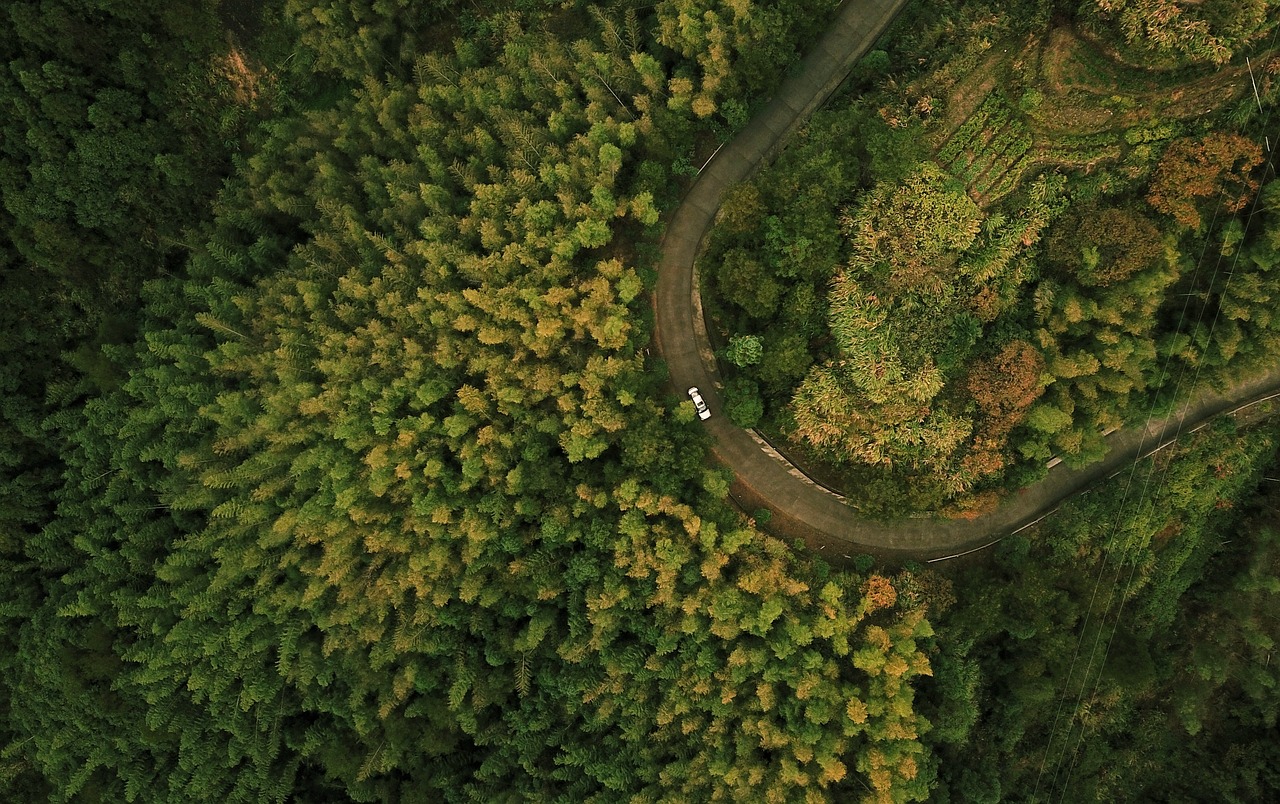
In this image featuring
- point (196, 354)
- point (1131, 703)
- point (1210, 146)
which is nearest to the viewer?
point (1210, 146)

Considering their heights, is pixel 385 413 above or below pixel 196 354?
below

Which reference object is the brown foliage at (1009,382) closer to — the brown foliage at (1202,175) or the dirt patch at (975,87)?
the brown foliage at (1202,175)

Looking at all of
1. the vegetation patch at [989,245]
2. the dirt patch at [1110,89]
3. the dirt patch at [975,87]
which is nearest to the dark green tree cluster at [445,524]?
the vegetation patch at [989,245]

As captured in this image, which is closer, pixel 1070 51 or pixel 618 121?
pixel 1070 51

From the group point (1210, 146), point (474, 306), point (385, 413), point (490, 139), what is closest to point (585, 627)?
point (385, 413)

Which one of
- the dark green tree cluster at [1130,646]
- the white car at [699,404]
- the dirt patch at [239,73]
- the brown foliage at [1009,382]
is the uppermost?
the dirt patch at [239,73]

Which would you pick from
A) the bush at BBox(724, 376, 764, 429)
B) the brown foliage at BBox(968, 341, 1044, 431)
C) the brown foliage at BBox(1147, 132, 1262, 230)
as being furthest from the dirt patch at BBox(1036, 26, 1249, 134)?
the bush at BBox(724, 376, 764, 429)

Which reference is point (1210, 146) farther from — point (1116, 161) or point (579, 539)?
point (579, 539)
